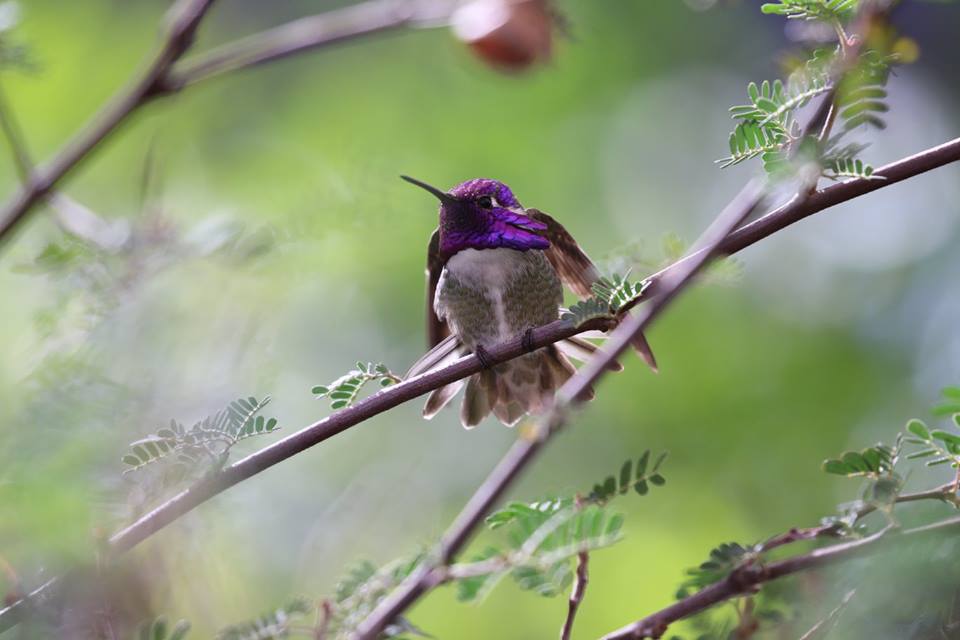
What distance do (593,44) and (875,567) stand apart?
4812 millimetres

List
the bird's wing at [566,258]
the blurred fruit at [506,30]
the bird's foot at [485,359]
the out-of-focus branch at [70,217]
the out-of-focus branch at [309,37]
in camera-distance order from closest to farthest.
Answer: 1. the bird's foot at [485,359]
2. the out-of-focus branch at [70,217]
3. the out-of-focus branch at [309,37]
4. the blurred fruit at [506,30]
5. the bird's wing at [566,258]

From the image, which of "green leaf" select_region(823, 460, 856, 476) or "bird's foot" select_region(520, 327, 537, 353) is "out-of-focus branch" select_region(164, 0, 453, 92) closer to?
"bird's foot" select_region(520, 327, 537, 353)

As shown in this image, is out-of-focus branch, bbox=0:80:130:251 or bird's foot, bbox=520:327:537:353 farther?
out-of-focus branch, bbox=0:80:130:251

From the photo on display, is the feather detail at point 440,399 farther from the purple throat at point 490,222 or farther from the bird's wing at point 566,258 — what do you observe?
Answer: the purple throat at point 490,222

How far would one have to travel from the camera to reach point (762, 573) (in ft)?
3.66

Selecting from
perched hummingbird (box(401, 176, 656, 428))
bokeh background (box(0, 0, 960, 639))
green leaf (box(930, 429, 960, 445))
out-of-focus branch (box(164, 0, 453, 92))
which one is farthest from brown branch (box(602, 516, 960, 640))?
perched hummingbird (box(401, 176, 656, 428))

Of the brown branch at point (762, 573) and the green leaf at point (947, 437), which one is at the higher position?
the green leaf at point (947, 437)

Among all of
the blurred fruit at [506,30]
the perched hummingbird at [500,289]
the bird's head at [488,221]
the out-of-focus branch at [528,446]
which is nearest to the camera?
the out-of-focus branch at [528,446]

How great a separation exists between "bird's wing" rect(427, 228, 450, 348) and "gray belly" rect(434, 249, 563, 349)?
13 centimetres

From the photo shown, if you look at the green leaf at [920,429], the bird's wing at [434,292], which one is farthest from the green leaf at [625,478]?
the bird's wing at [434,292]

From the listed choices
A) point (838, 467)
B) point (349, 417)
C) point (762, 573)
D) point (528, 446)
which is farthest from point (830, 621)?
point (349, 417)

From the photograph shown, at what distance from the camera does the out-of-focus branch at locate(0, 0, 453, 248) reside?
163cm

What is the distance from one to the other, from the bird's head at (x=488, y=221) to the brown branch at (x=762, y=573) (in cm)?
163

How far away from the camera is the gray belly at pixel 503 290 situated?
9.09ft
